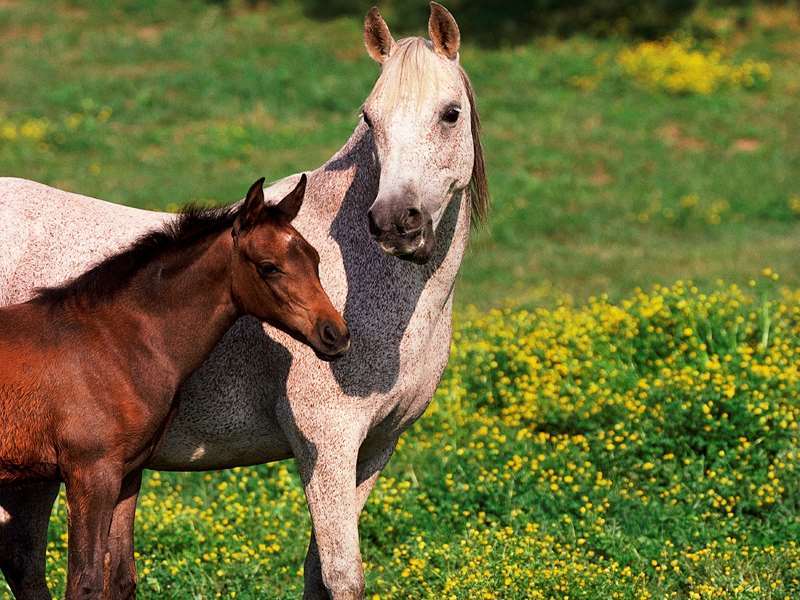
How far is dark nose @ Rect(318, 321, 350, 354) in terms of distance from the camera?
4109 mm

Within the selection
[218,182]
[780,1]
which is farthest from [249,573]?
[780,1]

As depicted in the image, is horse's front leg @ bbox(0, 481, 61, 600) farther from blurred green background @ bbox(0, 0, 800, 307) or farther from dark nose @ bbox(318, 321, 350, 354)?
blurred green background @ bbox(0, 0, 800, 307)

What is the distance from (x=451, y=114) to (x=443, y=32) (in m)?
0.31

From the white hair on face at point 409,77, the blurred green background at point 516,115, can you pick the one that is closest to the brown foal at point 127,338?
the white hair on face at point 409,77

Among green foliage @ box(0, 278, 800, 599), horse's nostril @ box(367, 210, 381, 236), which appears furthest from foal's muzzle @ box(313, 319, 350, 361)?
green foliage @ box(0, 278, 800, 599)

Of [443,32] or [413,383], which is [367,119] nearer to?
[443,32]

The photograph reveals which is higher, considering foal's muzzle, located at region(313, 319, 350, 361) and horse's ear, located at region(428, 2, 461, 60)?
horse's ear, located at region(428, 2, 461, 60)

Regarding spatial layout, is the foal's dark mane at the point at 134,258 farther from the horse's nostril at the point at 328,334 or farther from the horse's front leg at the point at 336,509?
the horse's front leg at the point at 336,509

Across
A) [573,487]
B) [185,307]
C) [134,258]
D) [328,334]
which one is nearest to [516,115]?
[573,487]

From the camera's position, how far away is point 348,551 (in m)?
4.58

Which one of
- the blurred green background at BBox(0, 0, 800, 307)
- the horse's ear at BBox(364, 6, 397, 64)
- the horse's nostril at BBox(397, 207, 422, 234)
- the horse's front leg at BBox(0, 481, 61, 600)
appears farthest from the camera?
the blurred green background at BBox(0, 0, 800, 307)

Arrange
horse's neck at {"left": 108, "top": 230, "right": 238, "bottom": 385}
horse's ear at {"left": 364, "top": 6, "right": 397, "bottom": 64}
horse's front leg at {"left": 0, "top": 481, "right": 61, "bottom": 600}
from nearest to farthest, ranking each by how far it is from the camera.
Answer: horse's neck at {"left": 108, "top": 230, "right": 238, "bottom": 385}
horse's ear at {"left": 364, "top": 6, "right": 397, "bottom": 64}
horse's front leg at {"left": 0, "top": 481, "right": 61, "bottom": 600}

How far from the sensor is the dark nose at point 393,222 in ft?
13.8

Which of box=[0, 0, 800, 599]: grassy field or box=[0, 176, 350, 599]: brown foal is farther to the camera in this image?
box=[0, 0, 800, 599]: grassy field
